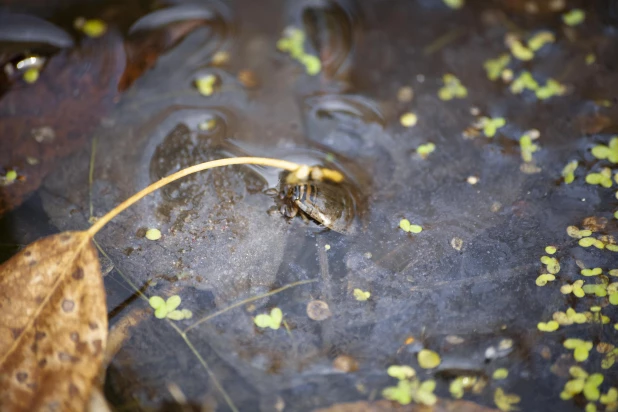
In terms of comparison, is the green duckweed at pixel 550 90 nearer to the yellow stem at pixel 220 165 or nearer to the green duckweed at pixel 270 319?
the yellow stem at pixel 220 165

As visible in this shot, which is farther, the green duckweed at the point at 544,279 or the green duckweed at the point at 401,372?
the green duckweed at the point at 544,279

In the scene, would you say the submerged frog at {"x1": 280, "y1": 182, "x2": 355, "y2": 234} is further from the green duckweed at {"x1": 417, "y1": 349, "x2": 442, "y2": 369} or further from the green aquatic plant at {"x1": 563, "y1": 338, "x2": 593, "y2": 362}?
the green aquatic plant at {"x1": 563, "y1": 338, "x2": 593, "y2": 362}

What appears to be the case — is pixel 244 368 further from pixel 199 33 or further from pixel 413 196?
pixel 199 33

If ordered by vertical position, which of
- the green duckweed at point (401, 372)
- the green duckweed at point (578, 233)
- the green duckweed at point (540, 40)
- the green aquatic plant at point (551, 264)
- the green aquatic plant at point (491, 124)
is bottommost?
the green duckweed at point (401, 372)

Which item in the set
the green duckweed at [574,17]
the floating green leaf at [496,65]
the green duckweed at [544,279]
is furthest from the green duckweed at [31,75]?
the green duckweed at [574,17]

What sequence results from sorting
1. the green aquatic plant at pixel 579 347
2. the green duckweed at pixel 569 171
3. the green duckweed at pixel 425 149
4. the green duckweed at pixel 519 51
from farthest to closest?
the green duckweed at pixel 519 51, the green duckweed at pixel 425 149, the green duckweed at pixel 569 171, the green aquatic plant at pixel 579 347

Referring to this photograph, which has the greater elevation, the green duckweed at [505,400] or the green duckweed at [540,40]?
the green duckweed at [540,40]

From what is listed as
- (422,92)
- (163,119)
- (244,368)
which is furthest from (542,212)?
(163,119)
